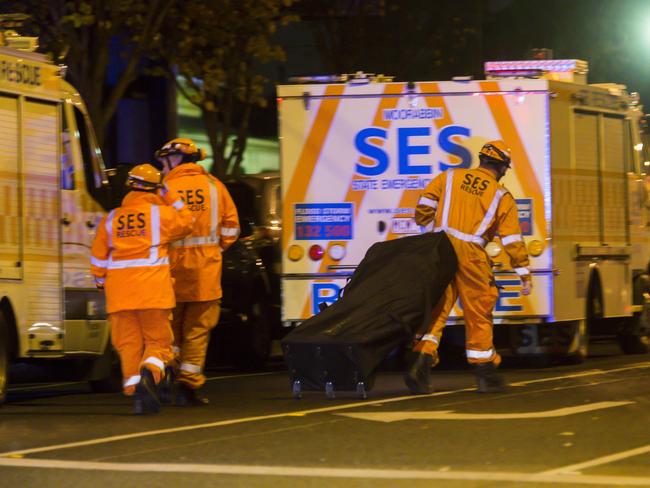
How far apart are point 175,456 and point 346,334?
2812mm

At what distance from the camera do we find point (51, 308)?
1149cm

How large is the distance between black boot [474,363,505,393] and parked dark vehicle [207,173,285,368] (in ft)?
13.2

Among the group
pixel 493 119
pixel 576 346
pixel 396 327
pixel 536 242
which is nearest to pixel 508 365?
pixel 576 346

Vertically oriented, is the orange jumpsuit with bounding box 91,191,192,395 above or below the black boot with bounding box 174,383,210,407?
above

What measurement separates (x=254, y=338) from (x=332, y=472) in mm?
7519

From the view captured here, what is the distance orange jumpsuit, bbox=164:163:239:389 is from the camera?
1071 cm

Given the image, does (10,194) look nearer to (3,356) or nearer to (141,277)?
(3,356)

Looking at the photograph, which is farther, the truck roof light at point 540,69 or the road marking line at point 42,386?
the truck roof light at point 540,69

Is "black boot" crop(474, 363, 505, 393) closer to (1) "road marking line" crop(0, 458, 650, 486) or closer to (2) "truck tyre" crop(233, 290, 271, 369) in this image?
(1) "road marking line" crop(0, 458, 650, 486)

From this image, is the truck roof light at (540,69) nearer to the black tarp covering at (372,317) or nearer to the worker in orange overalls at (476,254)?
the worker in orange overalls at (476,254)

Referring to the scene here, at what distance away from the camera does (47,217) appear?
11453mm

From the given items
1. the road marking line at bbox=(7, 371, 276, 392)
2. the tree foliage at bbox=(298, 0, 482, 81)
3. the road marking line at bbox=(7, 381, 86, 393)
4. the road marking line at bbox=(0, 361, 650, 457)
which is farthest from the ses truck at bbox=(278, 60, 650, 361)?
the tree foliage at bbox=(298, 0, 482, 81)

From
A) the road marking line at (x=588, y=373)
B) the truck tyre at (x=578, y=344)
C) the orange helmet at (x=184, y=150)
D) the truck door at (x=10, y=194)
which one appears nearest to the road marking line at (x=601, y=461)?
the road marking line at (x=588, y=373)

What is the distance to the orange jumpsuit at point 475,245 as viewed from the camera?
11.1 m
